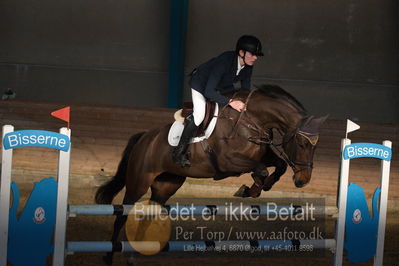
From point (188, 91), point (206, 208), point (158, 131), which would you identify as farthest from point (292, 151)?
point (188, 91)

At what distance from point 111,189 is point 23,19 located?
17.0 feet

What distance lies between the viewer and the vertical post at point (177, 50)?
29.3ft

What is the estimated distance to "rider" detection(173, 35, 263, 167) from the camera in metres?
4.52

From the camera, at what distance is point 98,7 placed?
31.1ft

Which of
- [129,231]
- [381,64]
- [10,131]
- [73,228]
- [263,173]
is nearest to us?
[10,131]

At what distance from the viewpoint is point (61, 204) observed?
387 centimetres

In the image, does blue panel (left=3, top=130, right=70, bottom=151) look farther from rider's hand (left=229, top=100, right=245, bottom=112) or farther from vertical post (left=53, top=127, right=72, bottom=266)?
rider's hand (left=229, top=100, right=245, bottom=112)

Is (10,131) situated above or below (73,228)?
above

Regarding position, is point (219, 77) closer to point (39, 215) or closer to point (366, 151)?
point (366, 151)

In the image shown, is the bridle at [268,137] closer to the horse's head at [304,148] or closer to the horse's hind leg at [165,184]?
the horse's head at [304,148]

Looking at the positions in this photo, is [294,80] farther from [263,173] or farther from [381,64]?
[263,173]

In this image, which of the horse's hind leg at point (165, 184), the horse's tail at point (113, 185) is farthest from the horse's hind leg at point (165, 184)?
the horse's tail at point (113, 185)

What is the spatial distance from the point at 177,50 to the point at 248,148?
15.3 feet

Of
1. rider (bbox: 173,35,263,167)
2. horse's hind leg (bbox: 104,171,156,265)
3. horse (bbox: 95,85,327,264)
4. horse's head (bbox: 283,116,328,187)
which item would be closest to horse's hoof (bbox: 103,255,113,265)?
horse (bbox: 95,85,327,264)
